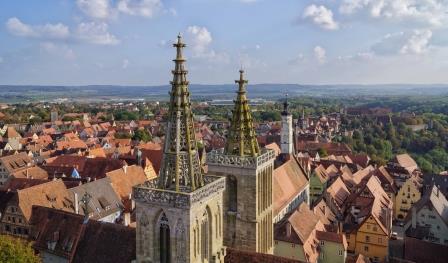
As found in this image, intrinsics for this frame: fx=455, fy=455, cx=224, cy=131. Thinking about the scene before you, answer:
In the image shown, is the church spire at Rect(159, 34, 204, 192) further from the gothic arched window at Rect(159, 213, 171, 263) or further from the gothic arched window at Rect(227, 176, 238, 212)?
the gothic arched window at Rect(227, 176, 238, 212)

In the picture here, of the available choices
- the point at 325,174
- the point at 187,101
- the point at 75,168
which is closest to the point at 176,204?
the point at 187,101

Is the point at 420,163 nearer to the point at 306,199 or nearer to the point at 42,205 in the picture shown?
the point at 306,199

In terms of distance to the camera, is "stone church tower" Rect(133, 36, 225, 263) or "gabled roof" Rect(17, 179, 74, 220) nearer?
"stone church tower" Rect(133, 36, 225, 263)

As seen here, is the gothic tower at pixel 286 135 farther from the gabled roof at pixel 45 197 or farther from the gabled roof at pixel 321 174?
the gabled roof at pixel 45 197

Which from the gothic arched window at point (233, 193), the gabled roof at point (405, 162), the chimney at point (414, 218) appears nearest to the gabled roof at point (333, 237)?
the chimney at point (414, 218)

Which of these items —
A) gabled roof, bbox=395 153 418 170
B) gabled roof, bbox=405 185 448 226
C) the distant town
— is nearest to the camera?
the distant town

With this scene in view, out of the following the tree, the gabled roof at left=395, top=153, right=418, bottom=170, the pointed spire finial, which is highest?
the pointed spire finial

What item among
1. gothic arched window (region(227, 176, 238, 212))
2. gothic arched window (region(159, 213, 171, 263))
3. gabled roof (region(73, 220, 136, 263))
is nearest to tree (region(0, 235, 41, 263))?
gabled roof (region(73, 220, 136, 263))
